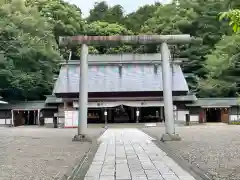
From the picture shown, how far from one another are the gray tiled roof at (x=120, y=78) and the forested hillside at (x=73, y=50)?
284cm

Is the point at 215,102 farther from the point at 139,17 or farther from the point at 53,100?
the point at 139,17

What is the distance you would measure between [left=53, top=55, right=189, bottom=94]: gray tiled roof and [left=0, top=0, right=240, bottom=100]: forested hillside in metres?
2.84

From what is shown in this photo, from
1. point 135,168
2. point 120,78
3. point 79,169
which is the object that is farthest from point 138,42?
point 120,78

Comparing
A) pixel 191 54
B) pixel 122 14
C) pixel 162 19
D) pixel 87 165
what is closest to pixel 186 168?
pixel 87 165

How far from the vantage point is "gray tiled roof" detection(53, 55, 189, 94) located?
3462 centimetres

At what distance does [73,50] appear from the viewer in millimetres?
36531

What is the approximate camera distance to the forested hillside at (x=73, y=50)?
35656 millimetres

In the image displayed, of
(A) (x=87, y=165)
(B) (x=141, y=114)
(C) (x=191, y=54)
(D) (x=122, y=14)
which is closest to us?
(A) (x=87, y=165)

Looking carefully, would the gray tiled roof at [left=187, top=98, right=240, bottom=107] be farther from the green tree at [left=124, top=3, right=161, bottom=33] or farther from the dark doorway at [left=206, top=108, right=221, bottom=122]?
the green tree at [left=124, top=3, right=161, bottom=33]

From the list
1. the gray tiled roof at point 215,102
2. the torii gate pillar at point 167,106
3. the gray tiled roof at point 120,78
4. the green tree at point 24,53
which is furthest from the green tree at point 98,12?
the torii gate pillar at point 167,106

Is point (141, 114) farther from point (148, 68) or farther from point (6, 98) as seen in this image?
point (6, 98)

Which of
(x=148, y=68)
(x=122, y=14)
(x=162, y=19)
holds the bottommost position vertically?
(x=148, y=68)

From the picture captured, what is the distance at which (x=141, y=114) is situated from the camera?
124 feet

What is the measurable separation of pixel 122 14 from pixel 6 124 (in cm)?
4159
